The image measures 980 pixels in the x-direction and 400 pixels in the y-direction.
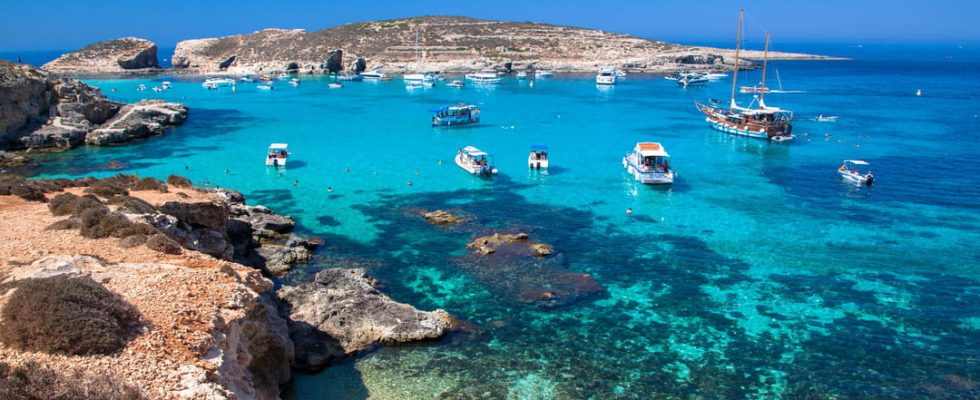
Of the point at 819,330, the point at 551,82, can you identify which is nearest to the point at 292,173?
the point at 819,330

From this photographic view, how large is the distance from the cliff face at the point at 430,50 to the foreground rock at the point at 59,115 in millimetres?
65384

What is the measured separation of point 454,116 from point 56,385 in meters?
52.8

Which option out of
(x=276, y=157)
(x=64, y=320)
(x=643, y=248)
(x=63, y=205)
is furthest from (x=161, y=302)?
(x=276, y=157)

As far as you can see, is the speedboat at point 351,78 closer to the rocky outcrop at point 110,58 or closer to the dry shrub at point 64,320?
the rocky outcrop at point 110,58

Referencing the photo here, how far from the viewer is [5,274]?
12.9m

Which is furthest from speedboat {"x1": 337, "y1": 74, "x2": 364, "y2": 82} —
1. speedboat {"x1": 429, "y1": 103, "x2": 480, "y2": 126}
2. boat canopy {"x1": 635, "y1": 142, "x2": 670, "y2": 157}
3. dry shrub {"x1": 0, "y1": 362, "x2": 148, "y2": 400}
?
dry shrub {"x1": 0, "y1": 362, "x2": 148, "y2": 400}

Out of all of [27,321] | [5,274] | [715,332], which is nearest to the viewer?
[27,321]

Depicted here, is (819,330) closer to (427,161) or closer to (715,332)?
(715,332)

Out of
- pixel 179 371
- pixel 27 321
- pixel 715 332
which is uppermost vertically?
pixel 27 321

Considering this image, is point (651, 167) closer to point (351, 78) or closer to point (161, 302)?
point (161, 302)

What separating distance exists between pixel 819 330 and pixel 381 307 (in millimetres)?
13267

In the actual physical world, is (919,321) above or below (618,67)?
below

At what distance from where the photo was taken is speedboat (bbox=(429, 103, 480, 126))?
2344 inches

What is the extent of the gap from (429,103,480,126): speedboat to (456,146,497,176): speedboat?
1745 centimetres
